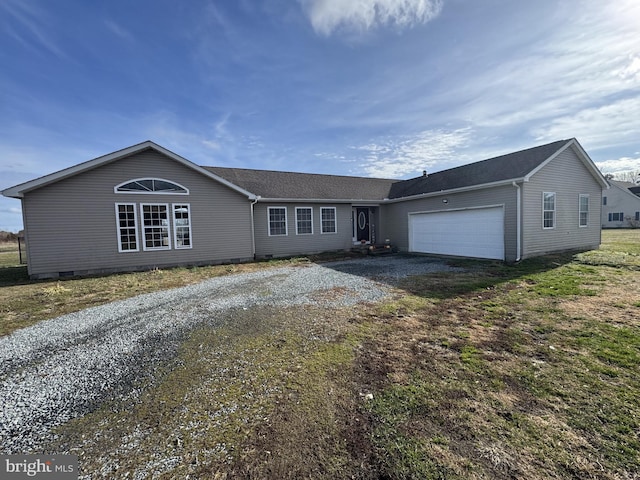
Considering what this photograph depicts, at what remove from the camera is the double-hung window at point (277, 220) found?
13.4m

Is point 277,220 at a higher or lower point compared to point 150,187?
lower

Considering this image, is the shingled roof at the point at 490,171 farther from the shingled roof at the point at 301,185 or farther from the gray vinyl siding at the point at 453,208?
the shingled roof at the point at 301,185

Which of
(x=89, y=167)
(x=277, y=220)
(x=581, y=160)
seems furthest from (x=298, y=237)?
(x=581, y=160)

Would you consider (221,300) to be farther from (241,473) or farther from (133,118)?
(133,118)

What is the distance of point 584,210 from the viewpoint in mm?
12273

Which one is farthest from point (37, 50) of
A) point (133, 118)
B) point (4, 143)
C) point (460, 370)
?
point (4, 143)

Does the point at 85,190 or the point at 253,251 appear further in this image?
the point at 253,251

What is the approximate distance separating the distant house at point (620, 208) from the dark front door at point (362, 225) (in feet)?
108

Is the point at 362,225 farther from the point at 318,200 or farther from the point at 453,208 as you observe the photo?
the point at 453,208

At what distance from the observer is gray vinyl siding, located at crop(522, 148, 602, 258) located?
33.5 ft

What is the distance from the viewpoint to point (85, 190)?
385 inches

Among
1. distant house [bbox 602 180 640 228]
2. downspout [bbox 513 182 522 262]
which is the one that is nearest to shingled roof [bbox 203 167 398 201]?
downspout [bbox 513 182 522 262]

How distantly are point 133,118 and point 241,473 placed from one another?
1519 cm

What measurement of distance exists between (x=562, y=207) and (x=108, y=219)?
17669 millimetres
